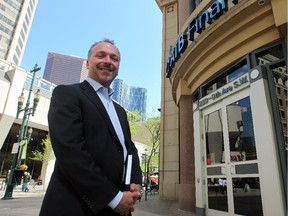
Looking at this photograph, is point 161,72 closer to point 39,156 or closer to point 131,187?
point 131,187

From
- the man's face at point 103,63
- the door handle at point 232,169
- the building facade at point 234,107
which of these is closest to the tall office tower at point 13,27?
the building facade at point 234,107

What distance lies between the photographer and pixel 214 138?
260 inches

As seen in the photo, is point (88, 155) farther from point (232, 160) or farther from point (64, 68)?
point (64, 68)

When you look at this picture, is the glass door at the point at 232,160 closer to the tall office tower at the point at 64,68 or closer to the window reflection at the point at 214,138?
the window reflection at the point at 214,138

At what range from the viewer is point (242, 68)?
5984mm

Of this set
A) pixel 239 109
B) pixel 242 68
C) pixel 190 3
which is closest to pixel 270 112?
pixel 239 109

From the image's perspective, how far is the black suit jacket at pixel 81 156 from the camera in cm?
152

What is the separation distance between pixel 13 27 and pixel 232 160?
3961 inches

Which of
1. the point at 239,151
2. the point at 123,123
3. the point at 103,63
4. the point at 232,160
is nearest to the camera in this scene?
the point at 103,63

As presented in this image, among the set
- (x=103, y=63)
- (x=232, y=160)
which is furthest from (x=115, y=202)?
(x=232, y=160)

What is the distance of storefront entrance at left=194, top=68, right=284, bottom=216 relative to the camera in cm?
458

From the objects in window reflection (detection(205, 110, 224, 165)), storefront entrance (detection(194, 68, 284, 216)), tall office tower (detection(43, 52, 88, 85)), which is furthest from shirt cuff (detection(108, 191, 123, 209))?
tall office tower (detection(43, 52, 88, 85))

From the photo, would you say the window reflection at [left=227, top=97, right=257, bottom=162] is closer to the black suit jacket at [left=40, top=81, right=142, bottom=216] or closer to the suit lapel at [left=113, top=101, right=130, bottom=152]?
the suit lapel at [left=113, top=101, right=130, bottom=152]

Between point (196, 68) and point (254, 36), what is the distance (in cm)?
238
